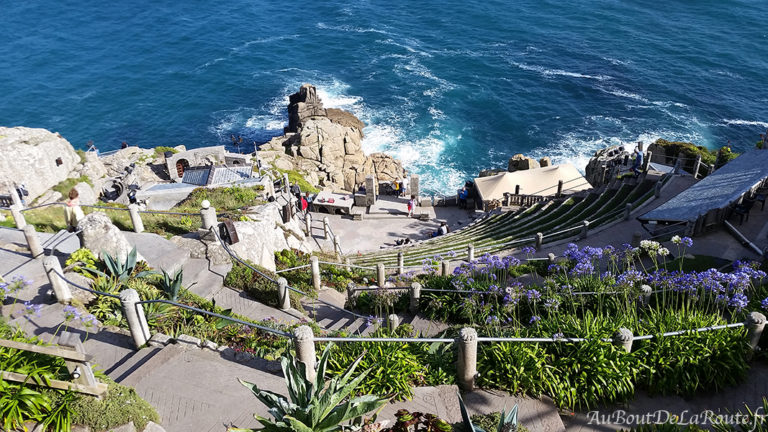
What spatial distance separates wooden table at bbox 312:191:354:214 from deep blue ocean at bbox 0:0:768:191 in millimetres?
16462

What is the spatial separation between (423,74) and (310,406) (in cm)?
6351

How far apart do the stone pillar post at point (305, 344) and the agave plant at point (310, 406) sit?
41.4 inches

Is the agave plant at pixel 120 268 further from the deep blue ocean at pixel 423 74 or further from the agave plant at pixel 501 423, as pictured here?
the deep blue ocean at pixel 423 74

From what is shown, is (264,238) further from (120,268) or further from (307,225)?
(307,225)

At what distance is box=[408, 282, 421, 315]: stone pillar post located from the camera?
44.0 feet

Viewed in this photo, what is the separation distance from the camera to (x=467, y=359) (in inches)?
363

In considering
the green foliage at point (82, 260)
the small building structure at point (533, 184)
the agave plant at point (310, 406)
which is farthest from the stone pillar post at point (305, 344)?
the small building structure at point (533, 184)

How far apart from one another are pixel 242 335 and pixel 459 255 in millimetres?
11441

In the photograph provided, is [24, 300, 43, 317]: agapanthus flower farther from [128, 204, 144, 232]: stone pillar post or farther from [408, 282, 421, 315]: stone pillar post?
[408, 282, 421, 315]: stone pillar post

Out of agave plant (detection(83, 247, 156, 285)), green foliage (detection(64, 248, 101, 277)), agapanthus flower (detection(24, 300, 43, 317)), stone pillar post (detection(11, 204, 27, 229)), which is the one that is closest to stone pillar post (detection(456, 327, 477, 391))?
agapanthus flower (detection(24, 300, 43, 317))

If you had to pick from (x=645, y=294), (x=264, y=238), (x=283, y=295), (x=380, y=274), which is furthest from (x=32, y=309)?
(x=645, y=294)

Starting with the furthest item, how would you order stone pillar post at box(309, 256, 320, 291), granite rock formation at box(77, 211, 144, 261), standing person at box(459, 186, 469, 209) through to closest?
standing person at box(459, 186, 469, 209), stone pillar post at box(309, 256, 320, 291), granite rock formation at box(77, 211, 144, 261)

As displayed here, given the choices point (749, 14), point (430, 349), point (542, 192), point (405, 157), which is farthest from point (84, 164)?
point (749, 14)

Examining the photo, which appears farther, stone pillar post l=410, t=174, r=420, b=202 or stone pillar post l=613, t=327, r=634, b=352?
stone pillar post l=410, t=174, r=420, b=202
